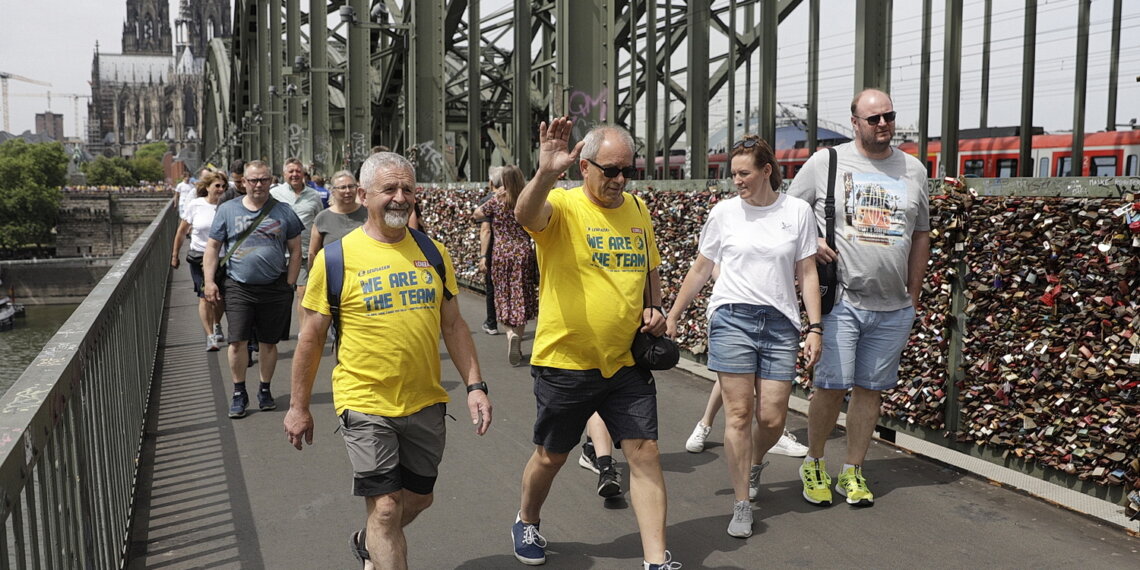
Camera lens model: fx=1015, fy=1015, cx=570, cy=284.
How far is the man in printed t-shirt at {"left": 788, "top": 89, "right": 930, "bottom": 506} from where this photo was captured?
4520 mm

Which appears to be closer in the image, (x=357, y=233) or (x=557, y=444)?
(x=357, y=233)

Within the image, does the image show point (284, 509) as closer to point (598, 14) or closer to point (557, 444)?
point (557, 444)

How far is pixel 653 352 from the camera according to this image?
12.5 ft

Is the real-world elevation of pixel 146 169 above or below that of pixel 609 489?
above

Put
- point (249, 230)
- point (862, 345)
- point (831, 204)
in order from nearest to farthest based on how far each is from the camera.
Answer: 1. point (831, 204)
2. point (862, 345)
3. point (249, 230)

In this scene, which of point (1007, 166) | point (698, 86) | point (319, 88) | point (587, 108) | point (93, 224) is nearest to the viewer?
point (698, 86)

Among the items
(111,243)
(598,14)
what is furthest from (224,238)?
(111,243)

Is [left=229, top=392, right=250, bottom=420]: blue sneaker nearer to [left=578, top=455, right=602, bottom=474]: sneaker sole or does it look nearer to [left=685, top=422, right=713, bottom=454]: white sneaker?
[left=578, top=455, right=602, bottom=474]: sneaker sole

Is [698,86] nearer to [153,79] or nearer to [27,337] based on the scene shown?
[27,337]

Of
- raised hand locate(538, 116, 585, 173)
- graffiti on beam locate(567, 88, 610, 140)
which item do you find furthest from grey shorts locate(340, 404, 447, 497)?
graffiti on beam locate(567, 88, 610, 140)

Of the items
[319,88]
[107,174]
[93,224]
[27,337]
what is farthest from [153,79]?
[319,88]

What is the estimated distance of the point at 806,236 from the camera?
4.38 m

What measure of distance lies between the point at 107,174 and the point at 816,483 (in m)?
153

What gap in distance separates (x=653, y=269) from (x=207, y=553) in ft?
7.05
